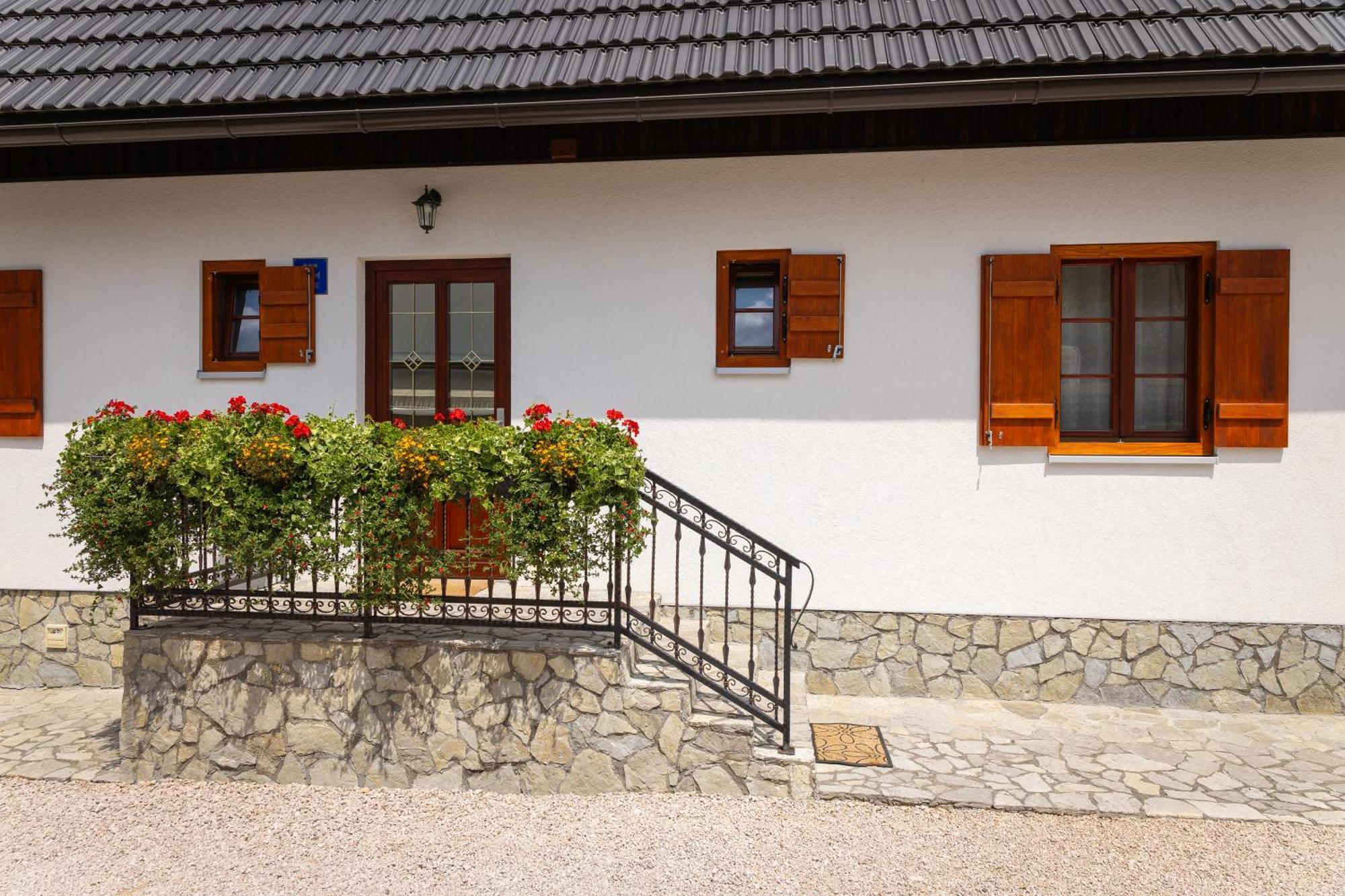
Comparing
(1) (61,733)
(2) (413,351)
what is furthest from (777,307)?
(1) (61,733)

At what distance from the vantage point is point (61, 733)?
15.2 feet

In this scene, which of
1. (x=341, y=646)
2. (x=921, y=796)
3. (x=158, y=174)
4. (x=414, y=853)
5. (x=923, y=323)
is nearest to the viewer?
(x=414, y=853)

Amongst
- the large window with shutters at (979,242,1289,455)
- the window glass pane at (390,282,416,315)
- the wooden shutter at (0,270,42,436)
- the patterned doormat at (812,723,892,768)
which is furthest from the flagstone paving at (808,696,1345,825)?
the wooden shutter at (0,270,42,436)

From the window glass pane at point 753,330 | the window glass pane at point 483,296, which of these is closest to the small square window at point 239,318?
the window glass pane at point 483,296

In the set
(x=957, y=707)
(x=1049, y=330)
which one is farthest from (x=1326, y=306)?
(x=957, y=707)

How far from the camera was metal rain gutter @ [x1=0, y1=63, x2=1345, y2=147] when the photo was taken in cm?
424

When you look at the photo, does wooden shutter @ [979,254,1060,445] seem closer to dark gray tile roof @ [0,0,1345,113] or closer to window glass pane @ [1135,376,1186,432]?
window glass pane @ [1135,376,1186,432]

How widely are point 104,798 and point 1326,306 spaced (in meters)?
7.15

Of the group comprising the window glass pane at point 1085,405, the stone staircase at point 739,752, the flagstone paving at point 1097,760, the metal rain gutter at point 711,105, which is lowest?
the flagstone paving at point 1097,760

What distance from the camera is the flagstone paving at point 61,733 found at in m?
4.13

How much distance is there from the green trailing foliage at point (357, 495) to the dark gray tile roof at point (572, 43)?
2.20 meters

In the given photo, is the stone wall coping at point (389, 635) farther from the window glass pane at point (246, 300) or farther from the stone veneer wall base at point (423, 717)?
the window glass pane at point (246, 300)

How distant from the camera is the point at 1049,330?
4.94 metres

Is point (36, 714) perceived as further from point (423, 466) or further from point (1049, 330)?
point (1049, 330)
